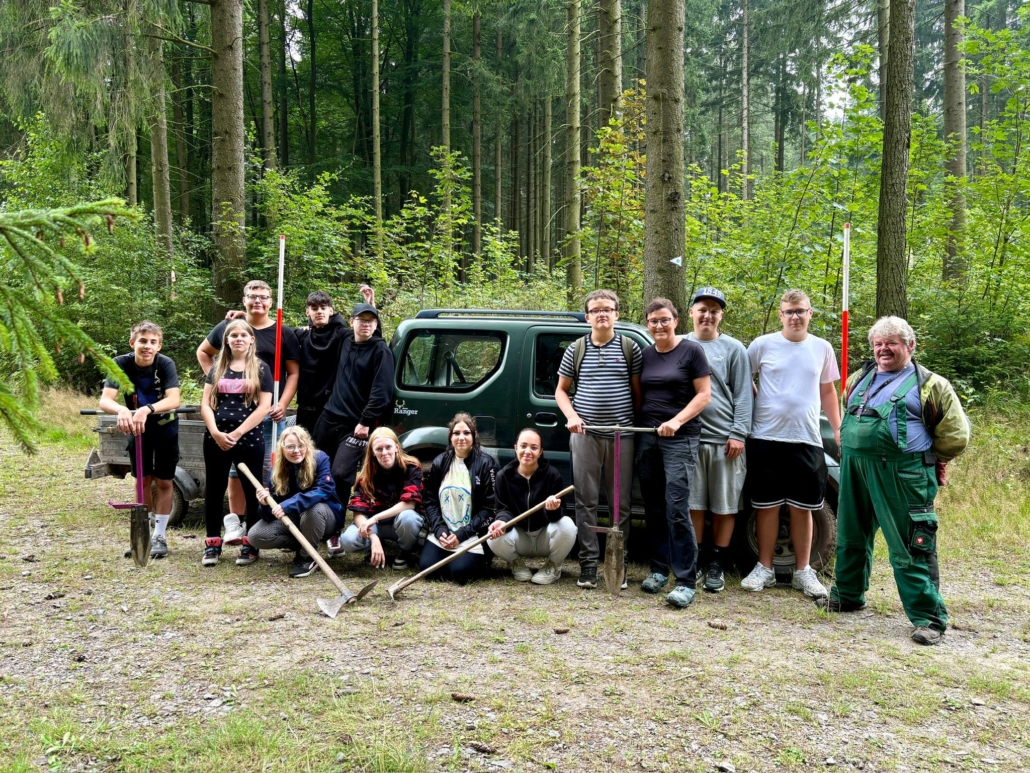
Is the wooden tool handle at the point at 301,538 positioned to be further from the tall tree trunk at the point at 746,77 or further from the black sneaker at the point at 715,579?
the tall tree trunk at the point at 746,77

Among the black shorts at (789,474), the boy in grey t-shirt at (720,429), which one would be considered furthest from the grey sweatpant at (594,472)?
the black shorts at (789,474)

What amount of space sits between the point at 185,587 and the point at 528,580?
236 centimetres

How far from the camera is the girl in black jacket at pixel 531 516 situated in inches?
210

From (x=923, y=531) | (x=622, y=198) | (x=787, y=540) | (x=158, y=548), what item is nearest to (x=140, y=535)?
(x=158, y=548)

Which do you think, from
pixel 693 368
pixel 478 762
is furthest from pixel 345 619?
pixel 693 368

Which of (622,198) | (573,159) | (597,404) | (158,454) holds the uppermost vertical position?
(573,159)

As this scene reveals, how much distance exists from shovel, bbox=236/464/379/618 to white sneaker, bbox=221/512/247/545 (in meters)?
0.54

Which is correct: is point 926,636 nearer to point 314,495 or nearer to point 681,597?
point 681,597

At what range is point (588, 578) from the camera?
5312 mm

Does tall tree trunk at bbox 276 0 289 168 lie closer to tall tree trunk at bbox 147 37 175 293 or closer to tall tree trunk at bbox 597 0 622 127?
tall tree trunk at bbox 147 37 175 293

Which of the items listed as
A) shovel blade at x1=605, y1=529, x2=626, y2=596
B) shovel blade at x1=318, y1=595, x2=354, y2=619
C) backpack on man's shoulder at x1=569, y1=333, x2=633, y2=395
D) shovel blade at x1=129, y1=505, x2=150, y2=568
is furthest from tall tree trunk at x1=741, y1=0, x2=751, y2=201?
shovel blade at x1=318, y1=595, x2=354, y2=619

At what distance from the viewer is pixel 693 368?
5039mm

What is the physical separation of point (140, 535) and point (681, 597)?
385 centimetres

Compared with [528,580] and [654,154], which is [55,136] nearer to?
[654,154]
